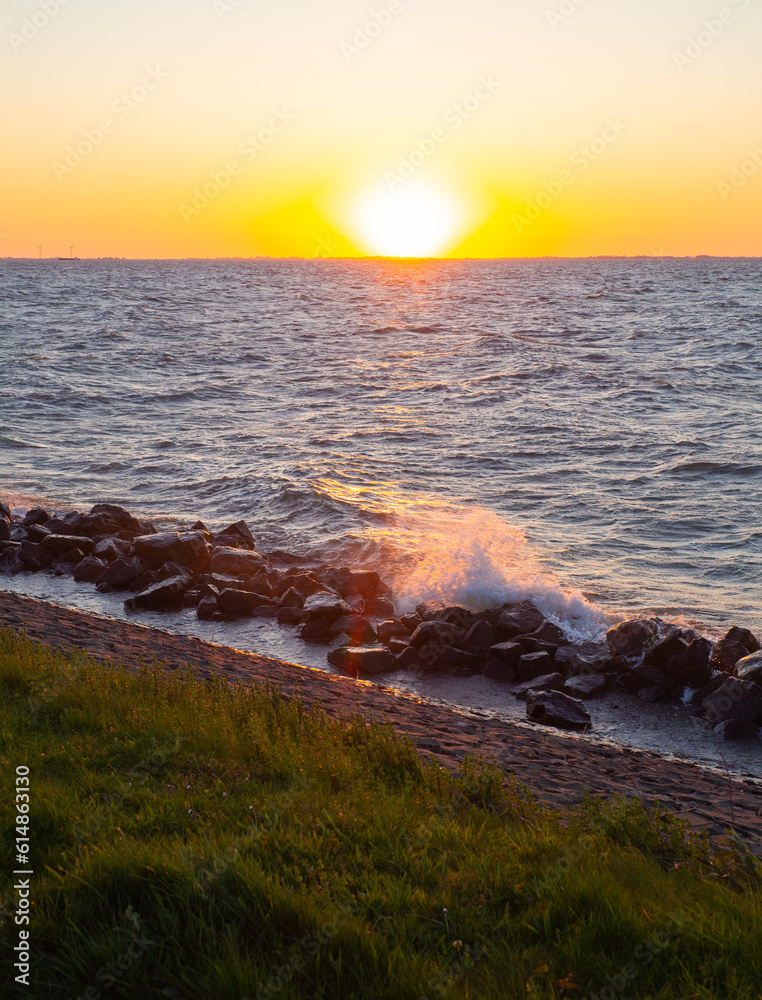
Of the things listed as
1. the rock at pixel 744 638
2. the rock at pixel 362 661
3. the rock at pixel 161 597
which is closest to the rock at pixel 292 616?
the rock at pixel 362 661

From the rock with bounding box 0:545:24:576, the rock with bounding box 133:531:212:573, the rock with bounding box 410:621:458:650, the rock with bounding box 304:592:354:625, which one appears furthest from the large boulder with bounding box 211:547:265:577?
the rock with bounding box 410:621:458:650

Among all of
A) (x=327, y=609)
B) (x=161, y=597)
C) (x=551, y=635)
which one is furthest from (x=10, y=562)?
(x=551, y=635)

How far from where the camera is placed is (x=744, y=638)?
10.0 m

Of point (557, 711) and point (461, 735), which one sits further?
point (557, 711)

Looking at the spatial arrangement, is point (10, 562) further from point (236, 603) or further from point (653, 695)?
point (653, 695)

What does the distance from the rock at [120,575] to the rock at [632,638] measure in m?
8.20

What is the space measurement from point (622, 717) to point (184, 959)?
7065 mm

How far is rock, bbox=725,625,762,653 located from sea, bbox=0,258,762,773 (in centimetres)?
111

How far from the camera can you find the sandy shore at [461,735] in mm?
6473

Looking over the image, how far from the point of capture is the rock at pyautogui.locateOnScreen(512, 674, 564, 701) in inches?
380

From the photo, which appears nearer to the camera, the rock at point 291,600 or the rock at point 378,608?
the rock at point 291,600

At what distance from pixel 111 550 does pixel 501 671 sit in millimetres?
8246

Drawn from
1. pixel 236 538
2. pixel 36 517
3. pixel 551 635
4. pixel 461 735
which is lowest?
pixel 461 735

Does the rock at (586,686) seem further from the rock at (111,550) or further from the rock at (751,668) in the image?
the rock at (111,550)
